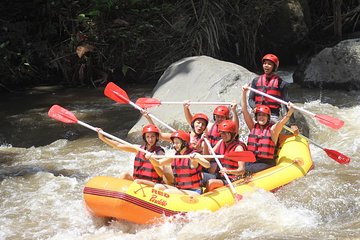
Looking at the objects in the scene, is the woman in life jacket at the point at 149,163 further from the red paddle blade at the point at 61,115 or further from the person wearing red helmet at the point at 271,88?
the person wearing red helmet at the point at 271,88

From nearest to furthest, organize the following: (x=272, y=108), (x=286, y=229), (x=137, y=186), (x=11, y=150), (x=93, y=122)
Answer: (x=286, y=229), (x=137, y=186), (x=272, y=108), (x=11, y=150), (x=93, y=122)

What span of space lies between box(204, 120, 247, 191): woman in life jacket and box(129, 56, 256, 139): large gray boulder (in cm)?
185

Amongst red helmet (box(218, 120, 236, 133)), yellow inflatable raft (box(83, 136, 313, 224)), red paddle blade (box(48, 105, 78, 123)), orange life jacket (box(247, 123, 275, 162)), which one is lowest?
yellow inflatable raft (box(83, 136, 313, 224))

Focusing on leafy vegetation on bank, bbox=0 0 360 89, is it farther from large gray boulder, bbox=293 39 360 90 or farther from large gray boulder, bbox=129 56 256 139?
large gray boulder, bbox=129 56 256 139

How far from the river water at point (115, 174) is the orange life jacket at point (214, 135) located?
2.98 feet

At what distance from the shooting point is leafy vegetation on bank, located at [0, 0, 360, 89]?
10.8 metres

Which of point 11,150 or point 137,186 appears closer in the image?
point 137,186

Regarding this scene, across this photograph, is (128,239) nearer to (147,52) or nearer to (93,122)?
(93,122)

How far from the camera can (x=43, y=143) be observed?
793cm

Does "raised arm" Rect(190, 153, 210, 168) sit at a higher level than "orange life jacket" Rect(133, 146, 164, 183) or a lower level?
higher

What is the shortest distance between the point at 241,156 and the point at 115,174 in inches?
78.2

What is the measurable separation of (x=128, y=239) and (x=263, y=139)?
1.81 metres

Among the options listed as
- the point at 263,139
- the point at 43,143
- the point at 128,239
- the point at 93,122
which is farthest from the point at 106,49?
the point at 128,239

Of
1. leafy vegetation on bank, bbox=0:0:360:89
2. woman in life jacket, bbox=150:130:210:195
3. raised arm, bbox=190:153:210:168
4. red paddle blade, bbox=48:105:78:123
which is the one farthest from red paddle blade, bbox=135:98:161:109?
leafy vegetation on bank, bbox=0:0:360:89
